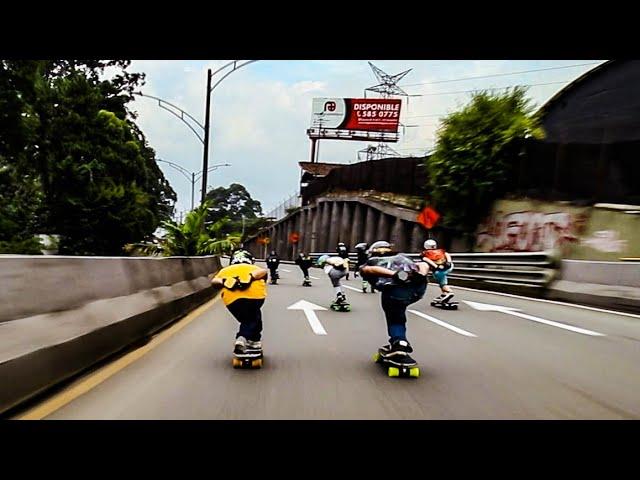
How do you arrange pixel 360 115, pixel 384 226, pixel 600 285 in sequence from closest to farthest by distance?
pixel 600 285
pixel 384 226
pixel 360 115

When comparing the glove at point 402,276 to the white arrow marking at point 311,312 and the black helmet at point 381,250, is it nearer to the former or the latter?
the black helmet at point 381,250

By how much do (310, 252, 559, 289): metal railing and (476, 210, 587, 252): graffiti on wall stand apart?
2.98 metres

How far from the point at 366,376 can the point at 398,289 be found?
1060 millimetres

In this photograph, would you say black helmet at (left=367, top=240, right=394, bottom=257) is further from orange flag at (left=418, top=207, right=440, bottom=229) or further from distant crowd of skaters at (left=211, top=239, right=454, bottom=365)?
orange flag at (left=418, top=207, right=440, bottom=229)

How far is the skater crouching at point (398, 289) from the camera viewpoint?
24.9 ft

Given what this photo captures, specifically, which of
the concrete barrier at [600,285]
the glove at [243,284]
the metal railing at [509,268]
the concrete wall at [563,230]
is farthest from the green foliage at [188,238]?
the glove at [243,284]

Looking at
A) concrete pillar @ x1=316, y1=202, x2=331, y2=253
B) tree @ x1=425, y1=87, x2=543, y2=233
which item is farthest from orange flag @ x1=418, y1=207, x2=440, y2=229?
concrete pillar @ x1=316, y1=202, x2=331, y2=253

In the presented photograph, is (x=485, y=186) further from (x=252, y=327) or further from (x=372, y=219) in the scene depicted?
(x=252, y=327)

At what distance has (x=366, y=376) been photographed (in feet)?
24.8

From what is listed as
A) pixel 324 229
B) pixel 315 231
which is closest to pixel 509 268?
pixel 324 229

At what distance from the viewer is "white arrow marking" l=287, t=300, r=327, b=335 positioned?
11.8m

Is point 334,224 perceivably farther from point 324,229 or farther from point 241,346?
point 241,346

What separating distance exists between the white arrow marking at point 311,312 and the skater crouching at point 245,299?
3434 mm
